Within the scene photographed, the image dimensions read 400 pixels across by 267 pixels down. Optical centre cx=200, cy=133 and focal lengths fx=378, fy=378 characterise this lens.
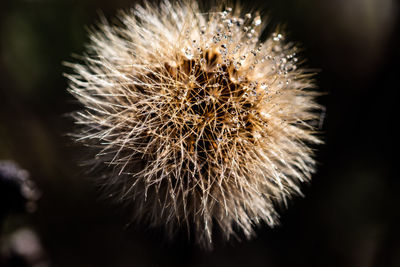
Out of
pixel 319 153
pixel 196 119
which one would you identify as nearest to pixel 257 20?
pixel 196 119

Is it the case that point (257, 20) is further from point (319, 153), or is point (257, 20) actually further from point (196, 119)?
point (319, 153)

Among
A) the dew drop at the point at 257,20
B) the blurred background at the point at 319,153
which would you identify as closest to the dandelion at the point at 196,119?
the dew drop at the point at 257,20

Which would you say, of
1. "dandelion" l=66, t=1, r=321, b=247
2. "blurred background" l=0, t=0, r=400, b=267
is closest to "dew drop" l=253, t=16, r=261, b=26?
"dandelion" l=66, t=1, r=321, b=247

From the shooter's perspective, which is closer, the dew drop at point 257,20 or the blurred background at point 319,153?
the dew drop at point 257,20

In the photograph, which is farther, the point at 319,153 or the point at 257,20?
the point at 319,153

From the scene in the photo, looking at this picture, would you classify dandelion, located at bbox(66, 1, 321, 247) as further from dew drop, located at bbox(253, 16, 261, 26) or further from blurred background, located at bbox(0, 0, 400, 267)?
blurred background, located at bbox(0, 0, 400, 267)

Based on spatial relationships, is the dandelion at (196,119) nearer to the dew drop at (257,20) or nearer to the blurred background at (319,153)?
the dew drop at (257,20)

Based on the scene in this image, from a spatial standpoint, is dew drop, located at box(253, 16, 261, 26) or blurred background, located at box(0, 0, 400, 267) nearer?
dew drop, located at box(253, 16, 261, 26)
